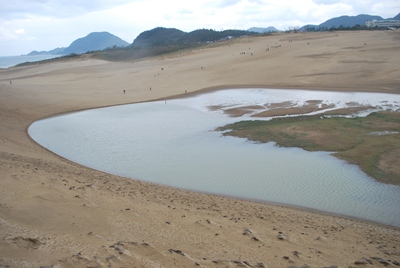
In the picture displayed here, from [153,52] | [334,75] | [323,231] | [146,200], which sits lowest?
[323,231]

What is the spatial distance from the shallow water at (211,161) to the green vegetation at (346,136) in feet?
1.97

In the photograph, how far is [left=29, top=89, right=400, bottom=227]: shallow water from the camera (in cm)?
908

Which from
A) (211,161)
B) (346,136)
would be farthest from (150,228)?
(346,136)

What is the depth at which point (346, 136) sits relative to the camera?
1413 cm

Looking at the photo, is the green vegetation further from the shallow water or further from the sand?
the sand

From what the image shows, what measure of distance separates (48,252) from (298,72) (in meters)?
32.1

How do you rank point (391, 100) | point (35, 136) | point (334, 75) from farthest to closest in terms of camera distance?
point (334, 75), point (391, 100), point (35, 136)

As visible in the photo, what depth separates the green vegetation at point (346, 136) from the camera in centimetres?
1115

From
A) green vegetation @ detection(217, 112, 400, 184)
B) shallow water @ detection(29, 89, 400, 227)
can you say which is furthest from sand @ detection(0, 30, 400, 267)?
green vegetation @ detection(217, 112, 400, 184)

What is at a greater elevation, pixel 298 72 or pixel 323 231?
pixel 298 72

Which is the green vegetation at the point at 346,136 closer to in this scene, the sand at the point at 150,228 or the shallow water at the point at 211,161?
the shallow water at the point at 211,161

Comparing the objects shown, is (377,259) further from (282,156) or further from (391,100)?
(391,100)

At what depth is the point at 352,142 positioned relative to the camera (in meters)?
13.4

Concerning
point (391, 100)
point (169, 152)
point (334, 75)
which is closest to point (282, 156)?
point (169, 152)
